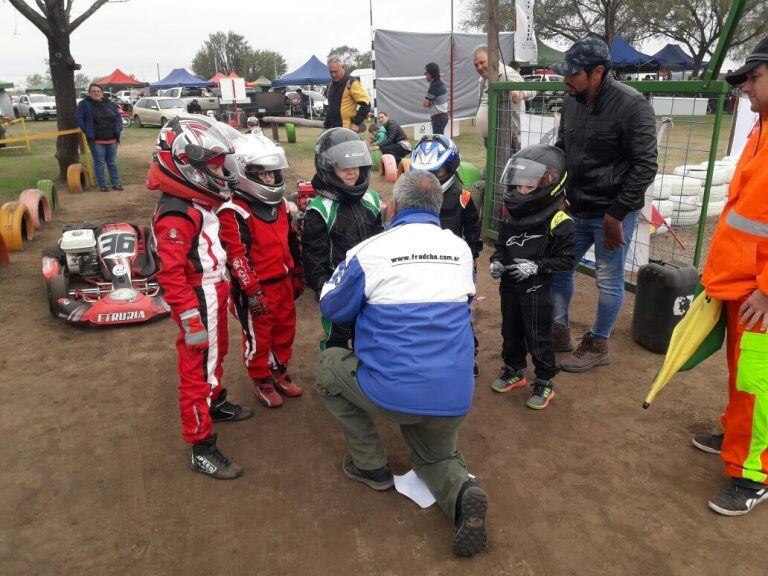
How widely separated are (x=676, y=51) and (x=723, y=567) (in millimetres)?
40243

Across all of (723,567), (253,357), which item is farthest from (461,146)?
(723,567)

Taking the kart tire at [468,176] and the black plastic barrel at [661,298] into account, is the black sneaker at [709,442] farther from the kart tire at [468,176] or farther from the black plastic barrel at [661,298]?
the kart tire at [468,176]

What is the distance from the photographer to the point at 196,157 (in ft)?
10.6

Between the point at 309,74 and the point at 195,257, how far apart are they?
34.3 meters

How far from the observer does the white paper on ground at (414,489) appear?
3143mm

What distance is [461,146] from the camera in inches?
709

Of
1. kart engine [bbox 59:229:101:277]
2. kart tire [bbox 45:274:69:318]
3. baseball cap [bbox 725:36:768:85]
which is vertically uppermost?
baseball cap [bbox 725:36:768:85]

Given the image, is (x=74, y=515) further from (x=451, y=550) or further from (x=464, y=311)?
(x=464, y=311)

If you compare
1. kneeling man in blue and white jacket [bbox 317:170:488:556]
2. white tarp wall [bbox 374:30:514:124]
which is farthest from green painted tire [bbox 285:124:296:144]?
kneeling man in blue and white jacket [bbox 317:170:488:556]

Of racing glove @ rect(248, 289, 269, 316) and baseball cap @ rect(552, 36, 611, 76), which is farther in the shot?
baseball cap @ rect(552, 36, 611, 76)

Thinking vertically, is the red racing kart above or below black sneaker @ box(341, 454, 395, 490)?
above

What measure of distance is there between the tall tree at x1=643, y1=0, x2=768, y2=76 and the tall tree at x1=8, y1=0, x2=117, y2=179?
3448 centimetres

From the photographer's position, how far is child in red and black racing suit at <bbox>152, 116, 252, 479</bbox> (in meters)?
3.20

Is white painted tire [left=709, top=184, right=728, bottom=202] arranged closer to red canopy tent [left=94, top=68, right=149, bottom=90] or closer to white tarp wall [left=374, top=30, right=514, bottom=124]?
white tarp wall [left=374, top=30, right=514, bottom=124]
